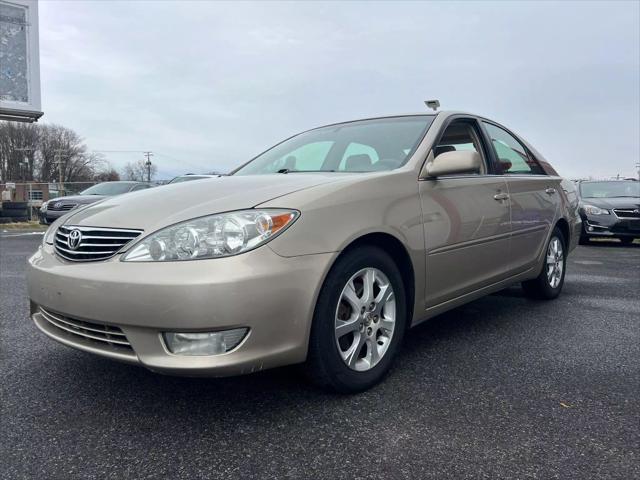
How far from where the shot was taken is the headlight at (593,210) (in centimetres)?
1012

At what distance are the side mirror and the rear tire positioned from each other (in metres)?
1.87

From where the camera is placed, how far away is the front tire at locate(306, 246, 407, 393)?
2203mm

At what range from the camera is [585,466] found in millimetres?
1816

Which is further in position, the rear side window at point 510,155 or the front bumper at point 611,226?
the front bumper at point 611,226

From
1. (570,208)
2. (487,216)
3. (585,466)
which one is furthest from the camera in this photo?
(570,208)

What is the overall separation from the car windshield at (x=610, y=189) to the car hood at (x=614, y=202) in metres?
0.60

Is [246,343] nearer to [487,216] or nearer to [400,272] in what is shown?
[400,272]

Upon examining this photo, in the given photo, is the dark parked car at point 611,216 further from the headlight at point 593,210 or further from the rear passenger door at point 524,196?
the rear passenger door at point 524,196

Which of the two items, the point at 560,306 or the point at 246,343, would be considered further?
the point at 560,306

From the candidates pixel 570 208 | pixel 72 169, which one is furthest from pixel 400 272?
pixel 72 169

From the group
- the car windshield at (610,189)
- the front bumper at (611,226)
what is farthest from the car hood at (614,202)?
the car windshield at (610,189)

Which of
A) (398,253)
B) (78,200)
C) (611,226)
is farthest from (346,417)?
(78,200)

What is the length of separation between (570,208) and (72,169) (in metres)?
69.5

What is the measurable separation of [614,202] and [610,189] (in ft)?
4.27
